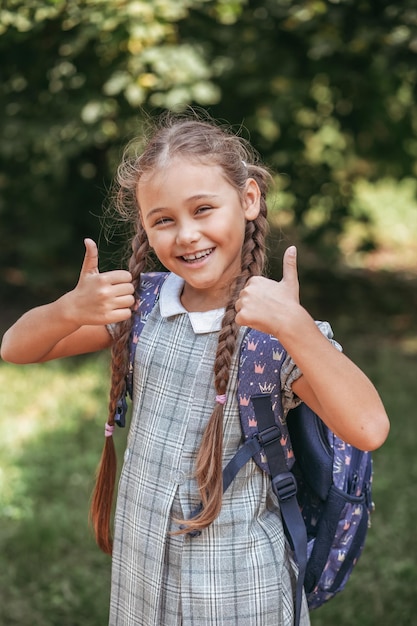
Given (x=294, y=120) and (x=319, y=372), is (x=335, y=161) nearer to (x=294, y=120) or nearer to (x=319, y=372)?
(x=294, y=120)

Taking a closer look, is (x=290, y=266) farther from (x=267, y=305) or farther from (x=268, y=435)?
(x=268, y=435)

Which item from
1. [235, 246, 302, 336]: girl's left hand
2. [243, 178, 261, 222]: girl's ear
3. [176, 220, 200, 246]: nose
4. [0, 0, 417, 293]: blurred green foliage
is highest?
[0, 0, 417, 293]: blurred green foliage

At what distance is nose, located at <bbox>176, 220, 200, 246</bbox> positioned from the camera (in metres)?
1.63

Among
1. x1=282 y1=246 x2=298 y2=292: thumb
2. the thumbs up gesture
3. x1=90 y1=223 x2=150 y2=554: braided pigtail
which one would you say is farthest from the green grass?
x1=282 y1=246 x2=298 y2=292: thumb

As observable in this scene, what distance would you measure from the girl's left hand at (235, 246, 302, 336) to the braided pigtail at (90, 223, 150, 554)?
34cm

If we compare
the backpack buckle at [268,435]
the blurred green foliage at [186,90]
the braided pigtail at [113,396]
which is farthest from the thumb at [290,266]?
the blurred green foliage at [186,90]

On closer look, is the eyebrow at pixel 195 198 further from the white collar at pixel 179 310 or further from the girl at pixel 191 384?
the white collar at pixel 179 310

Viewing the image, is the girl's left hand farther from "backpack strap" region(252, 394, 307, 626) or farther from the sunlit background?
the sunlit background

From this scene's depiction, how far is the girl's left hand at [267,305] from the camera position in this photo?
4.97 ft

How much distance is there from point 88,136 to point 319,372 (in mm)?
3204

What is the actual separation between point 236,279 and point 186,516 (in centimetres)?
45

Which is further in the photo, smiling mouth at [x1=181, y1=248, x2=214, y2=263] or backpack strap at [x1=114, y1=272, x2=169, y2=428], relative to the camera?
backpack strap at [x1=114, y1=272, x2=169, y2=428]

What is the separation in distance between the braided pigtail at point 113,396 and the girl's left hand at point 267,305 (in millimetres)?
343

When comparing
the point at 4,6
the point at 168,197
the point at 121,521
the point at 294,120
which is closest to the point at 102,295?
the point at 168,197
